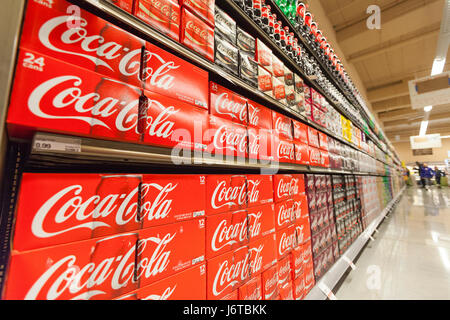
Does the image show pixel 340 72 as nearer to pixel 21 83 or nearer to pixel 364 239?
pixel 364 239

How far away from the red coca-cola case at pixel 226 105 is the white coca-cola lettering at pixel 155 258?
507 mm

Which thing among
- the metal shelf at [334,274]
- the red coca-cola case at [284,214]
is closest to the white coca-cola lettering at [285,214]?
the red coca-cola case at [284,214]

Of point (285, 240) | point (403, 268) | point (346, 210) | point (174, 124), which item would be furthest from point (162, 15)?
point (403, 268)

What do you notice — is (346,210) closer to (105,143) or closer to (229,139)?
(229,139)

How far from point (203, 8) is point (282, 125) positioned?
0.75 meters

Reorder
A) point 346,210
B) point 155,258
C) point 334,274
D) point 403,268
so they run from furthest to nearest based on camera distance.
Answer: point 346,210, point 403,268, point 334,274, point 155,258

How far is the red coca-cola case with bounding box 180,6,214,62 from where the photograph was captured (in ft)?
2.32

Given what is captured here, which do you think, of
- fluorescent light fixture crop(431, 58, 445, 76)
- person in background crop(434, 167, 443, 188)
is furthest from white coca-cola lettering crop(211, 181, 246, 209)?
person in background crop(434, 167, 443, 188)

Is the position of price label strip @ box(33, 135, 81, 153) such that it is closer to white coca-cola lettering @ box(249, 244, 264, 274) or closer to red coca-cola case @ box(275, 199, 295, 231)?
white coca-cola lettering @ box(249, 244, 264, 274)

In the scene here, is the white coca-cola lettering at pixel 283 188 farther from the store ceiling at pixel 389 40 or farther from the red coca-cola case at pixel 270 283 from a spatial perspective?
the store ceiling at pixel 389 40

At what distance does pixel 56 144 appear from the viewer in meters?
0.41

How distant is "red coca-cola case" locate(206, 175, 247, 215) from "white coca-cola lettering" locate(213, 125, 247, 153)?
130 mm

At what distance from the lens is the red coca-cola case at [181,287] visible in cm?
52
